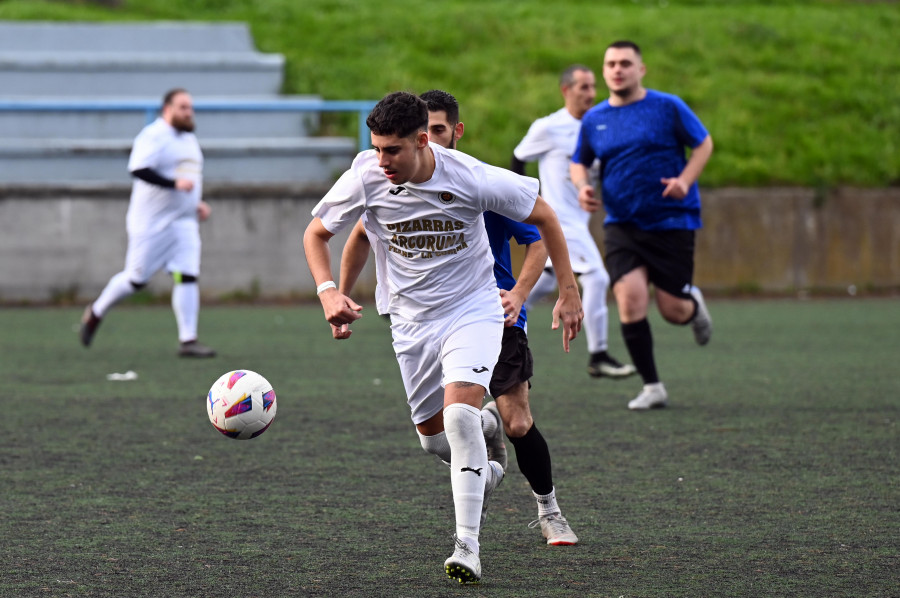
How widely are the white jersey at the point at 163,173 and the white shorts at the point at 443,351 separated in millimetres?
7012

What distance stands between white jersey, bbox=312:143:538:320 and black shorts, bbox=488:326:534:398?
0.67 ft

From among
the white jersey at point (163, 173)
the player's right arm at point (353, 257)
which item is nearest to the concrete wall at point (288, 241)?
the white jersey at point (163, 173)

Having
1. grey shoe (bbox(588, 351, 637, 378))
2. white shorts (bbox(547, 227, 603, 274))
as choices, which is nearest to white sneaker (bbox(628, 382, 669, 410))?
grey shoe (bbox(588, 351, 637, 378))

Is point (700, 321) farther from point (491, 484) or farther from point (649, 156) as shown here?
point (491, 484)

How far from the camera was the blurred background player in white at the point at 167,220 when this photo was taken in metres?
11.1

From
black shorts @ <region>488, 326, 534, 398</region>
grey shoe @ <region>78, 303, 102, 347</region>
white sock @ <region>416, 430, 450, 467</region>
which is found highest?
black shorts @ <region>488, 326, 534, 398</region>

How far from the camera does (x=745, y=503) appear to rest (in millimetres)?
5234

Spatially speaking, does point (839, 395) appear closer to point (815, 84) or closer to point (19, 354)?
point (19, 354)

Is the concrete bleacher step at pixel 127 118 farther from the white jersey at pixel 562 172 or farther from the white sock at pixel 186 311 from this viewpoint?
the white jersey at pixel 562 172

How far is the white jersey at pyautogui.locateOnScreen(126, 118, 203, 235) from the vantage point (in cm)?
1109

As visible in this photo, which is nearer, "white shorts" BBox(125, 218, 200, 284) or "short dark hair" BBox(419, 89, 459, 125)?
"short dark hair" BBox(419, 89, 459, 125)

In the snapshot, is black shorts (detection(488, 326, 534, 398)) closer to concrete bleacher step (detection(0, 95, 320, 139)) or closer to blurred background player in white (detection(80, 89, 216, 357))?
blurred background player in white (detection(80, 89, 216, 357))

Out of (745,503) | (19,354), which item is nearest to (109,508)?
(745,503)

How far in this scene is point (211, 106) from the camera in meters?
18.0
